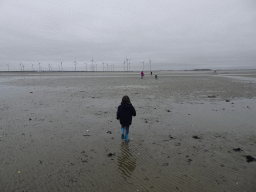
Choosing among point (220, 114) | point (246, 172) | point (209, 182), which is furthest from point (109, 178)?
point (220, 114)

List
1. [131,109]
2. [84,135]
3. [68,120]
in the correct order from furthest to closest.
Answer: [68,120]
[84,135]
[131,109]

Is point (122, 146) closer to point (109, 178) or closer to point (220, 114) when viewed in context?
point (109, 178)

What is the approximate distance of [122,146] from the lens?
6539mm

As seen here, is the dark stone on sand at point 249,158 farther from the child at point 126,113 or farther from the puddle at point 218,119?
the child at point 126,113

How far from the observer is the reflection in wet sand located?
496 cm

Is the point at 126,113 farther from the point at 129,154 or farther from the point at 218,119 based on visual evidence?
the point at 218,119

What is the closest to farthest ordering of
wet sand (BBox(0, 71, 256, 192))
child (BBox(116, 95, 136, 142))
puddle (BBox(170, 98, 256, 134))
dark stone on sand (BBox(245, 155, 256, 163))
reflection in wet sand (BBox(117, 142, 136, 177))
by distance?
1. wet sand (BBox(0, 71, 256, 192))
2. reflection in wet sand (BBox(117, 142, 136, 177))
3. dark stone on sand (BBox(245, 155, 256, 163))
4. child (BBox(116, 95, 136, 142))
5. puddle (BBox(170, 98, 256, 134))

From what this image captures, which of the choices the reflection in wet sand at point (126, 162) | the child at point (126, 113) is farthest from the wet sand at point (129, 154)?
the child at point (126, 113)

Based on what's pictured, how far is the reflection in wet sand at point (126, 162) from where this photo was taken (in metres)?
4.96

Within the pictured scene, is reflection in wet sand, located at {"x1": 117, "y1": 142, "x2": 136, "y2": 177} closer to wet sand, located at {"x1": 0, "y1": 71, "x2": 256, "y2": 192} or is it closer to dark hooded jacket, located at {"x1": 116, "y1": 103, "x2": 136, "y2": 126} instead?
wet sand, located at {"x1": 0, "y1": 71, "x2": 256, "y2": 192}

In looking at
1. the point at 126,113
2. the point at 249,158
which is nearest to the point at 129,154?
the point at 126,113

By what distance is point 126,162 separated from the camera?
214 inches

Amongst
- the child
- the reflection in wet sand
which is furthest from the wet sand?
the child

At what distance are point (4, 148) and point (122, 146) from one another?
4.46m
